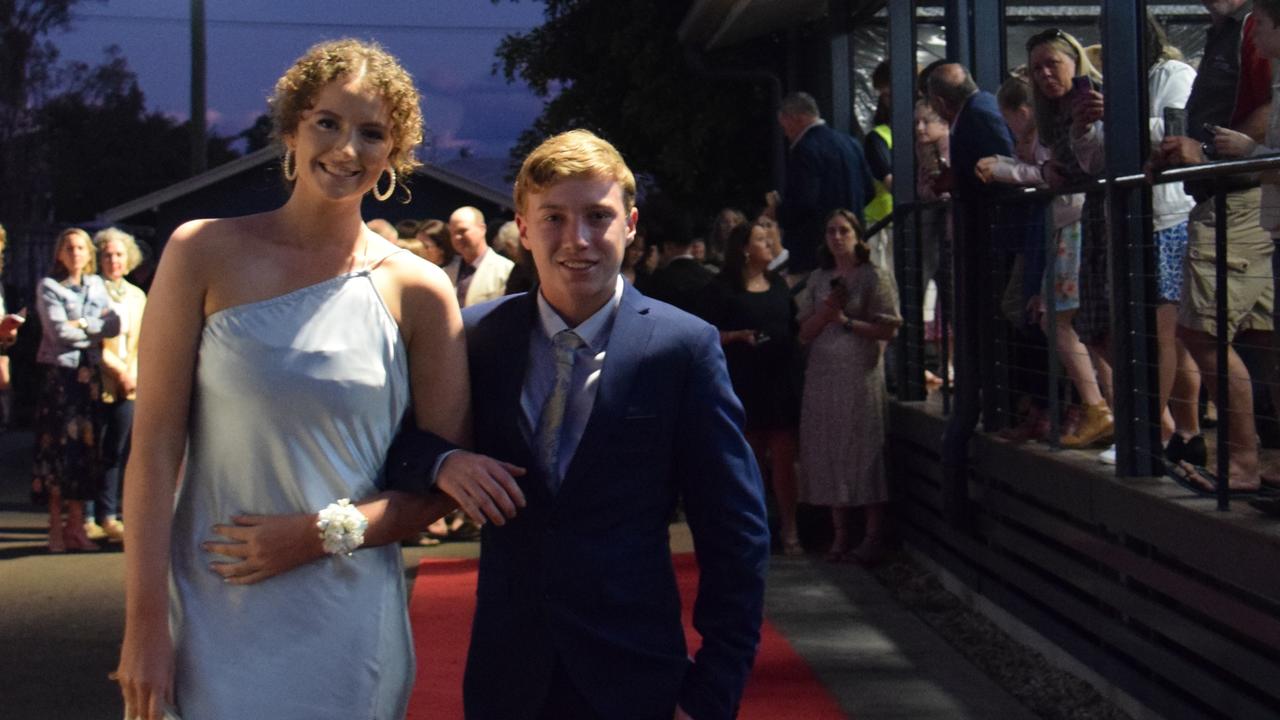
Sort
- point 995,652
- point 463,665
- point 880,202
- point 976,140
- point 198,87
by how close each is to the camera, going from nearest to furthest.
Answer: point 995,652 < point 463,665 < point 976,140 < point 880,202 < point 198,87

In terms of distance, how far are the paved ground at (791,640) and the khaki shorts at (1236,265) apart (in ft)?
5.26

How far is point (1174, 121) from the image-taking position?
Answer: 21.1 feet

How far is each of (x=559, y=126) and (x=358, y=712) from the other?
21.4 metres

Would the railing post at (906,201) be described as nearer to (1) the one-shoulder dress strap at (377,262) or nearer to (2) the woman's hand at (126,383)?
(2) the woman's hand at (126,383)

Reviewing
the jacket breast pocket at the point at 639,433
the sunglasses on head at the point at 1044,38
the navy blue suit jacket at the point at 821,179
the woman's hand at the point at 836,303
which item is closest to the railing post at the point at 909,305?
the woman's hand at the point at 836,303

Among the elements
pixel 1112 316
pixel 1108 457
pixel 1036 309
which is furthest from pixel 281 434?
pixel 1036 309

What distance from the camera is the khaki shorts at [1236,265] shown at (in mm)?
5590

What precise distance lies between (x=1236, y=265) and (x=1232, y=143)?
59 centimetres

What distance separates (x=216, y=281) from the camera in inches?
110

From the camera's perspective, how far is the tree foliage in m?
20.0

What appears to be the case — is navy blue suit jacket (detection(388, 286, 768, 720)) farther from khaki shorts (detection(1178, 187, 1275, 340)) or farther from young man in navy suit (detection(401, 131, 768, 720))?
khaki shorts (detection(1178, 187, 1275, 340))

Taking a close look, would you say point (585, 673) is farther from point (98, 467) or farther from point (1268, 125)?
point (98, 467)

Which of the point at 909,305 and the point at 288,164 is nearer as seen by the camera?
the point at 288,164

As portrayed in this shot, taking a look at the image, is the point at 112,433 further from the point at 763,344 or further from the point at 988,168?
the point at 988,168
